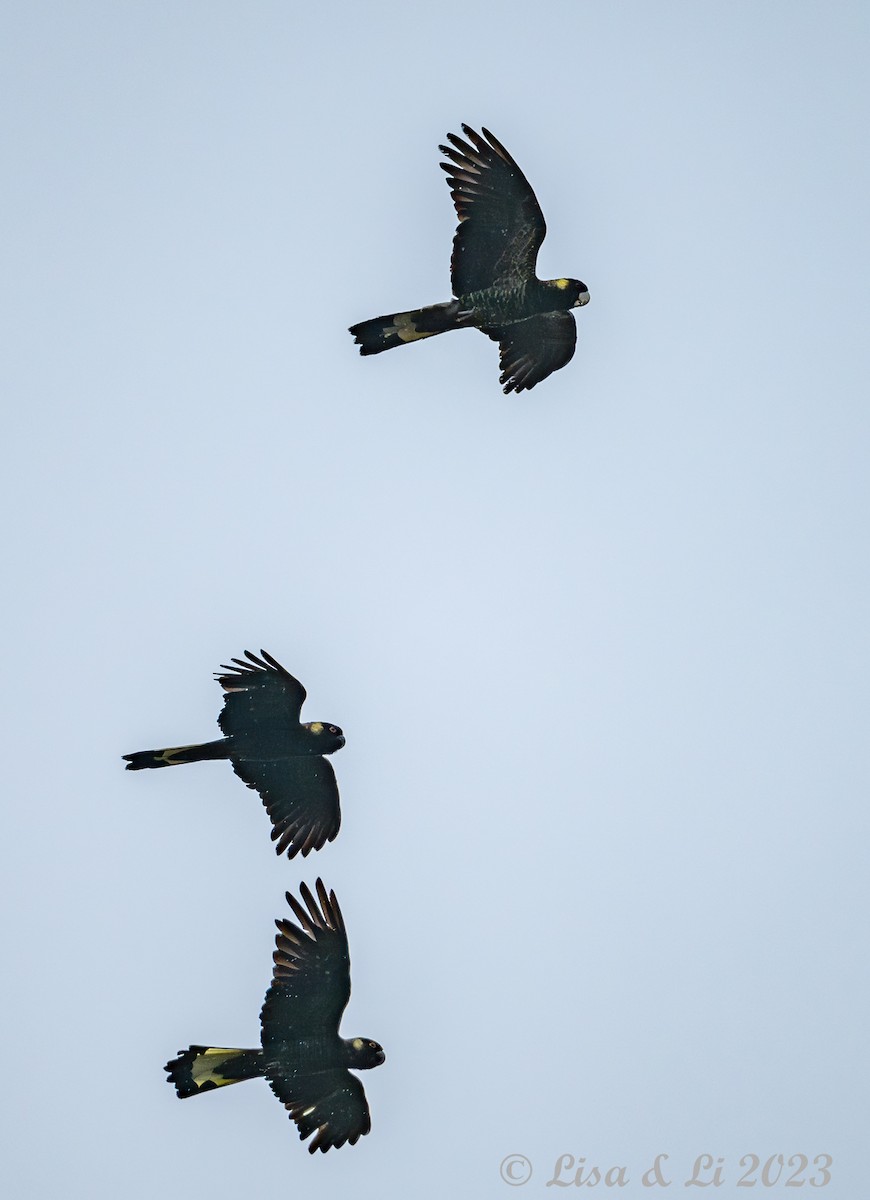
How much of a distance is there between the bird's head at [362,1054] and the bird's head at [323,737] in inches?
109

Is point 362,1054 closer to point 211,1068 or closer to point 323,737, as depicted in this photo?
point 211,1068

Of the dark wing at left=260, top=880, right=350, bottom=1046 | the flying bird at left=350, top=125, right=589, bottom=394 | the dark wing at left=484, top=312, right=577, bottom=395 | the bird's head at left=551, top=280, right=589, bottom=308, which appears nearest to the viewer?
the dark wing at left=260, top=880, right=350, bottom=1046

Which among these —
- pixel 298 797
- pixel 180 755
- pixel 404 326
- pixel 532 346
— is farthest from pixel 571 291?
pixel 180 755

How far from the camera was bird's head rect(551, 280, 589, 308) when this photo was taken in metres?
17.7

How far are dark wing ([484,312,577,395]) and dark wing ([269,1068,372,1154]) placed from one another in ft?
22.8

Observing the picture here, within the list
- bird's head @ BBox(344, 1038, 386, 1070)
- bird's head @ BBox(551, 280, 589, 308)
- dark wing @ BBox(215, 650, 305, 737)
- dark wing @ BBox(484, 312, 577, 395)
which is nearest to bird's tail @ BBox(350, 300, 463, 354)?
dark wing @ BBox(484, 312, 577, 395)

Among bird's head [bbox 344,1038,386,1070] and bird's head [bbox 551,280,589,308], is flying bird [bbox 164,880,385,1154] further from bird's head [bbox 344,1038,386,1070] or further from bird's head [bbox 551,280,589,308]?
bird's head [bbox 551,280,589,308]

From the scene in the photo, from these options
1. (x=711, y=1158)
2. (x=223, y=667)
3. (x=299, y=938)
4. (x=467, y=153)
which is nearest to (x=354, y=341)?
(x=467, y=153)

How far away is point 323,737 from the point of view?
17266 mm

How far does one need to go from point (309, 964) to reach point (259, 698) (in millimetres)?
2528

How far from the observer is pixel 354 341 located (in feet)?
57.4


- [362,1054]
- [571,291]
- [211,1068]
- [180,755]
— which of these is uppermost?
[571,291]

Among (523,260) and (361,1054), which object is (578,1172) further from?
(523,260)

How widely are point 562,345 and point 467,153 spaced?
83.9 inches
